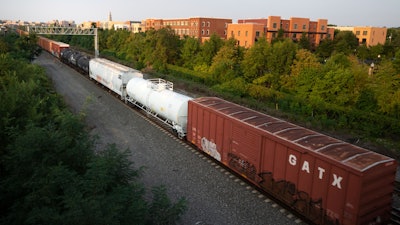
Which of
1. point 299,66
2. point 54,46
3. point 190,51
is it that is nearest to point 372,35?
point 190,51

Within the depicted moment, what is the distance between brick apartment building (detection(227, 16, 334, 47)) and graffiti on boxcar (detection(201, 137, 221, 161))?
4816 cm

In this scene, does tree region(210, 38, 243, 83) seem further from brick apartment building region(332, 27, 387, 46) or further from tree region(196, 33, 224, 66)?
brick apartment building region(332, 27, 387, 46)

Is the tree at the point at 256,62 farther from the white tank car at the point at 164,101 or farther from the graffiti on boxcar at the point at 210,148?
the graffiti on boxcar at the point at 210,148

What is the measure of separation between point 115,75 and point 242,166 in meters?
19.4

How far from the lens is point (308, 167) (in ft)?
36.7

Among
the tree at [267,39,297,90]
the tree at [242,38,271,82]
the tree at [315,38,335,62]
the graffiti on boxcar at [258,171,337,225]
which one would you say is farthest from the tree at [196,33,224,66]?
the graffiti on boxcar at [258,171,337,225]

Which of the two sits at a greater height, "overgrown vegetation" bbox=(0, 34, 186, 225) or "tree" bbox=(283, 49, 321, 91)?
"tree" bbox=(283, 49, 321, 91)

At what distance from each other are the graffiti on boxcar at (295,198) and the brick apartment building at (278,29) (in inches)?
2052

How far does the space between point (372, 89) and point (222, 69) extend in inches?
649

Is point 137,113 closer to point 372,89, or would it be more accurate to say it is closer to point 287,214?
point 287,214

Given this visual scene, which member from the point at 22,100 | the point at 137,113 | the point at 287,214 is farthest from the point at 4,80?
the point at 287,214

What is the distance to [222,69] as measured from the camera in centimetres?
3750

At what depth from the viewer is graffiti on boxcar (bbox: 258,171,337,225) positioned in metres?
10.9

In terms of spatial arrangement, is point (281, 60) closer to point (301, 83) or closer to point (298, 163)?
point (301, 83)
